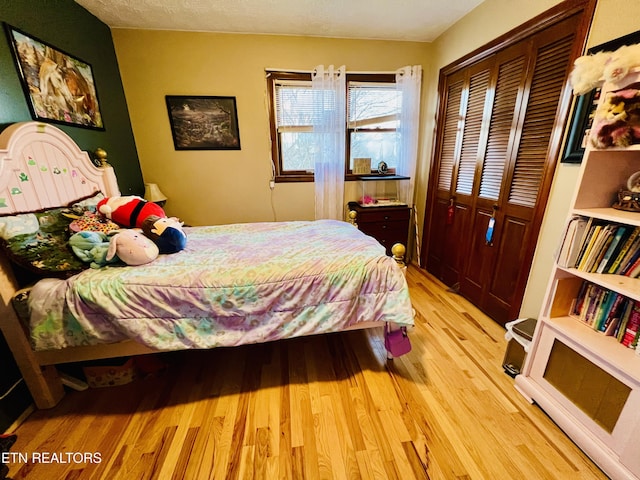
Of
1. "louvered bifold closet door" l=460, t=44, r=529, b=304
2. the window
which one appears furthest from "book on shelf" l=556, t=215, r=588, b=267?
the window

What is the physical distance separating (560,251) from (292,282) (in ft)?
4.49

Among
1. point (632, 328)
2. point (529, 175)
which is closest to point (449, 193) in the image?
point (529, 175)

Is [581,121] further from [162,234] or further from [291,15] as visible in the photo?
[162,234]

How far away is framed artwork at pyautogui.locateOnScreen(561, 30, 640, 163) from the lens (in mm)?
1373

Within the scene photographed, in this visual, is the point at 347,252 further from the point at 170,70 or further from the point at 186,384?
the point at 170,70

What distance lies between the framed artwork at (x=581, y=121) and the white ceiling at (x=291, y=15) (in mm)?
1238

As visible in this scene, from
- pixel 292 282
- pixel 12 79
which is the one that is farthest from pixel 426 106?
pixel 12 79

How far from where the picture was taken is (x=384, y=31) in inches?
102

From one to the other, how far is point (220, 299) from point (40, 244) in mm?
947

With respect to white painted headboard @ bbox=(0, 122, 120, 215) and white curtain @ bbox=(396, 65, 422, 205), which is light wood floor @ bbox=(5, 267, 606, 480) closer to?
white painted headboard @ bbox=(0, 122, 120, 215)

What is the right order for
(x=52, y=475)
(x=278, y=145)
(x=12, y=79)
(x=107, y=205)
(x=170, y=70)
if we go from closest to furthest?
1. (x=52, y=475)
2. (x=12, y=79)
3. (x=107, y=205)
4. (x=170, y=70)
5. (x=278, y=145)

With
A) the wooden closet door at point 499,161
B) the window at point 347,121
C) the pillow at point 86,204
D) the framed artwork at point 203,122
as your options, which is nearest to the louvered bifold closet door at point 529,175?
the wooden closet door at point 499,161

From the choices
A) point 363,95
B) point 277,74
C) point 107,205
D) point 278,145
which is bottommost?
point 107,205

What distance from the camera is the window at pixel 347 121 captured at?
9.22 ft
